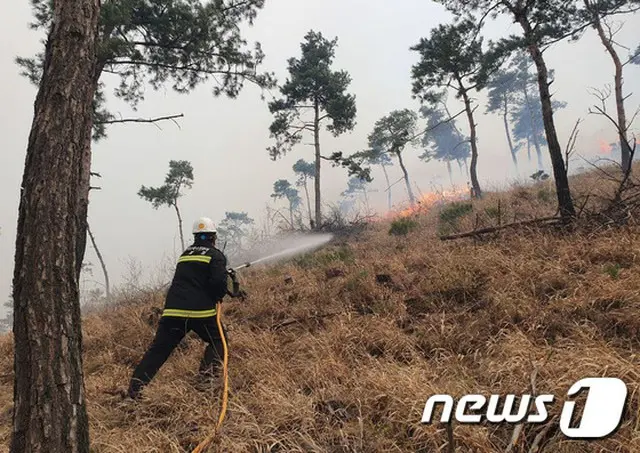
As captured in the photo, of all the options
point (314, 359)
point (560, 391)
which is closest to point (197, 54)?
point (314, 359)

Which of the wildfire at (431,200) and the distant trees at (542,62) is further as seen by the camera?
the wildfire at (431,200)

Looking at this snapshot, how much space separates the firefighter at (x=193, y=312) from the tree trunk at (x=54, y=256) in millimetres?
1456

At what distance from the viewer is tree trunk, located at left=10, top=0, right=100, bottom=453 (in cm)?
Answer: 199

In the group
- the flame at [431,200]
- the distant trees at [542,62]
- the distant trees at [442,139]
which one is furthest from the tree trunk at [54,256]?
the distant trees at [442,139]

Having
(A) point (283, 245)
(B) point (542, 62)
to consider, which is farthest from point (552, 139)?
(A) point (283, 245)

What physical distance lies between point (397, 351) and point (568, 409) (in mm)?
1701

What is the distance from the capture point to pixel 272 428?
8.27 ft

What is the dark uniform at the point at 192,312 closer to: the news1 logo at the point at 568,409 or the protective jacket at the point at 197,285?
the protective jacket at the point at 197,285

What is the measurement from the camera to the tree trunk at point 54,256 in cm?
199

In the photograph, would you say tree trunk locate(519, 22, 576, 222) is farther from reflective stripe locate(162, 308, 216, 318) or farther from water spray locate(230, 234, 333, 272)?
water spray locate(230, 234, 333, 272)

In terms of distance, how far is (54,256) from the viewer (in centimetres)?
214

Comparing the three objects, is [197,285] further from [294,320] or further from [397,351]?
[397,351]

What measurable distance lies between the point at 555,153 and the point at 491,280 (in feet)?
12.9

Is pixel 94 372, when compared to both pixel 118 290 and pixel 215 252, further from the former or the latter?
pixel 118 290
